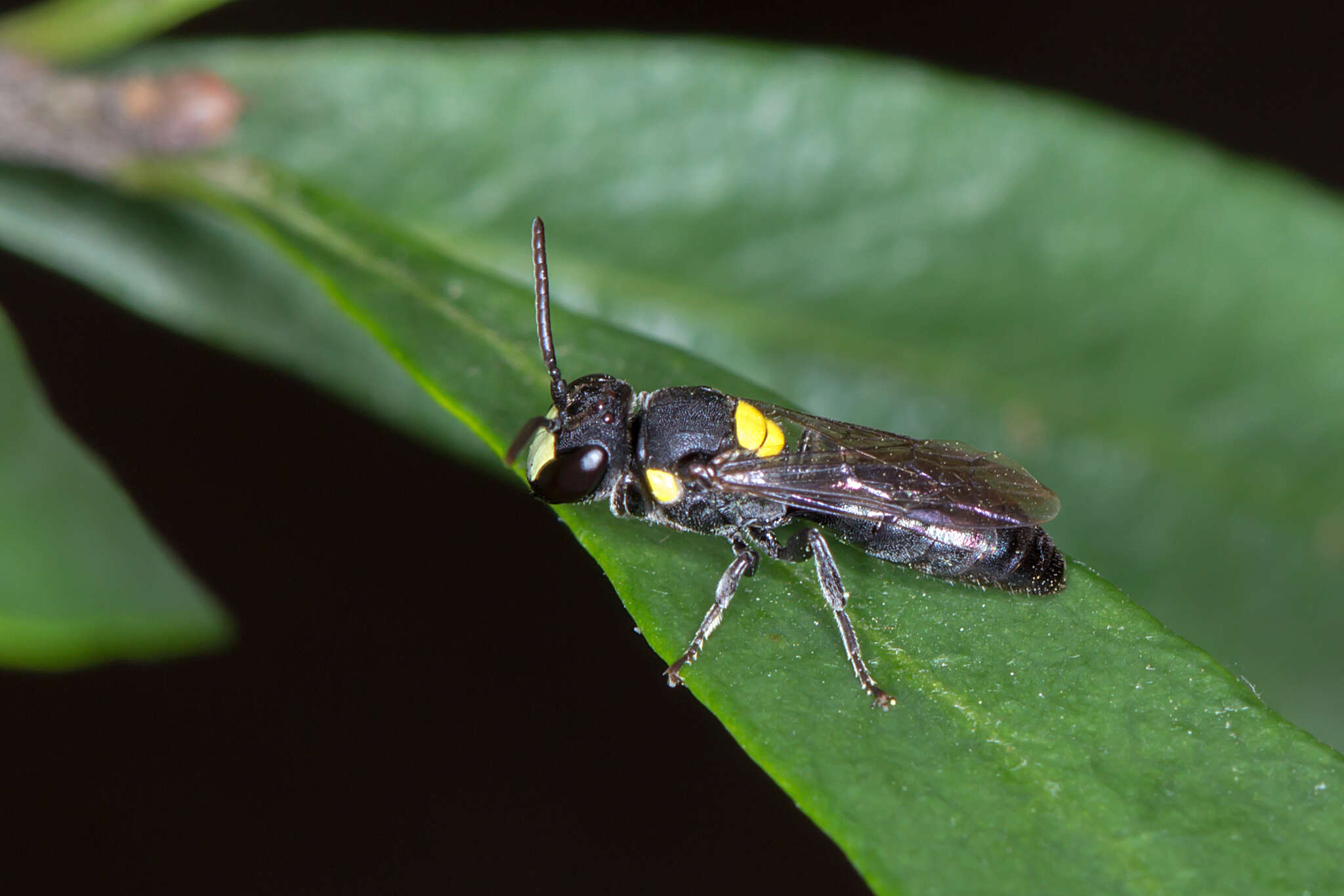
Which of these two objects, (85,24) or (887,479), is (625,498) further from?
(85,24)

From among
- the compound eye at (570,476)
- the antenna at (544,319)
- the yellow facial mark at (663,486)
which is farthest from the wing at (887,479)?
the antenna at (544,319)

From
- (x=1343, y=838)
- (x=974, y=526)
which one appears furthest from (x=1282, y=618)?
(x=1343, y=838)

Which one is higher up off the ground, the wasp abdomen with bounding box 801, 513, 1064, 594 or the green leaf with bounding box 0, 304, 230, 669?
the wasp abdomen with bounding box 801, 513, 1064, 594

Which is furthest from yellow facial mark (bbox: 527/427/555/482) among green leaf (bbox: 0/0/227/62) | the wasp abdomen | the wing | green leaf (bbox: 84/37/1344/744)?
green leaf (bbox: 0/0/227/62)

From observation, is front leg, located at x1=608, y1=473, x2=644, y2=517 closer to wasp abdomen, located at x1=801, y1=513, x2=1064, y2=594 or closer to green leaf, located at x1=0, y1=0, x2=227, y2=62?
wasp abdomen, located at x1=801, y1=513, x2=1064, y2=594

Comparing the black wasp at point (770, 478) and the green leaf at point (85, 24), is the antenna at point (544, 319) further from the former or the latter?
the green leaf at point (85, 24)

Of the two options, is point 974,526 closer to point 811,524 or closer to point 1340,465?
point 811,524

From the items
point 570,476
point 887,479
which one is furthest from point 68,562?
point 887,479
